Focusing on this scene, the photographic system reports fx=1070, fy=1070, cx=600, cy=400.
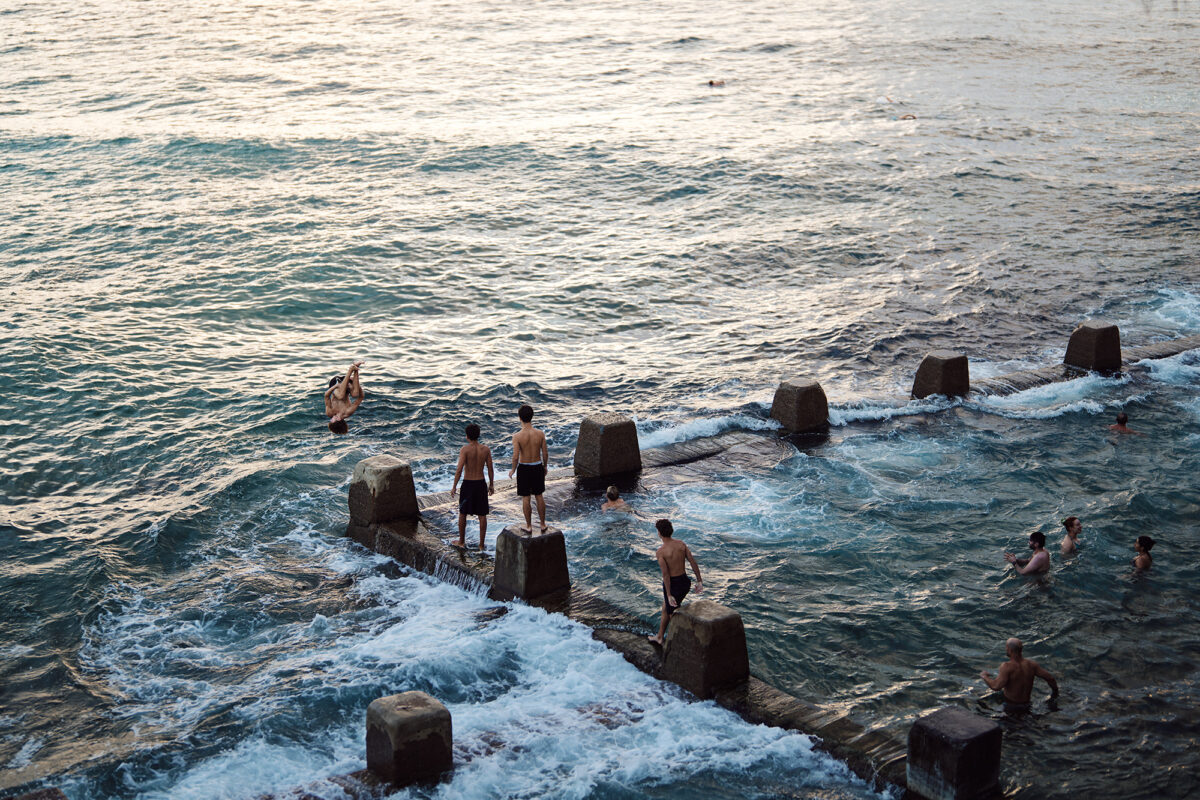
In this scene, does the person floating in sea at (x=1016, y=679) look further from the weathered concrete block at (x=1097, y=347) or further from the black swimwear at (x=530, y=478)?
the weathered concrete block at (x=1097, y=347)

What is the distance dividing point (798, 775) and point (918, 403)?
1124cm

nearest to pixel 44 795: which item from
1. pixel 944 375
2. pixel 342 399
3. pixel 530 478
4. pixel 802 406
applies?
pixel 530 478

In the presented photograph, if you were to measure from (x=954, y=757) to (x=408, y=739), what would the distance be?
4867 mm

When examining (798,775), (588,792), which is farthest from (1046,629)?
(588,792)

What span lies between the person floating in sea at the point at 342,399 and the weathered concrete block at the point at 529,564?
689cm

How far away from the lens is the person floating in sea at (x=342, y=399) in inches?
750

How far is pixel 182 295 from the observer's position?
2759cm

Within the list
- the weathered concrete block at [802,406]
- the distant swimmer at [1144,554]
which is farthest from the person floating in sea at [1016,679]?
the weathered concrete block at [802,406]

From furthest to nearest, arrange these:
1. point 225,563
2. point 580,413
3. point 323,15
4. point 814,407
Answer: point 323,15, point 580,413, point 814,407, point 225,563

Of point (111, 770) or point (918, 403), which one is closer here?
point (111, 770)

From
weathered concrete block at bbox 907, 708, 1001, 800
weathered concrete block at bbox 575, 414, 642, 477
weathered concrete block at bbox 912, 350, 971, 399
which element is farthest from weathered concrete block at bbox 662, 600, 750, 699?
weathered concrete block at bbox 912, 350, 971, 399

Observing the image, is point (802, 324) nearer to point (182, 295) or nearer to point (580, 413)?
point (580, 413)

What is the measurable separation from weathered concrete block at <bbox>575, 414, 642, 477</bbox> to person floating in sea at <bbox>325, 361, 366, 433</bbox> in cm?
467

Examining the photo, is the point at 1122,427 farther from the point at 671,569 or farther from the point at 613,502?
the point at 671,569
